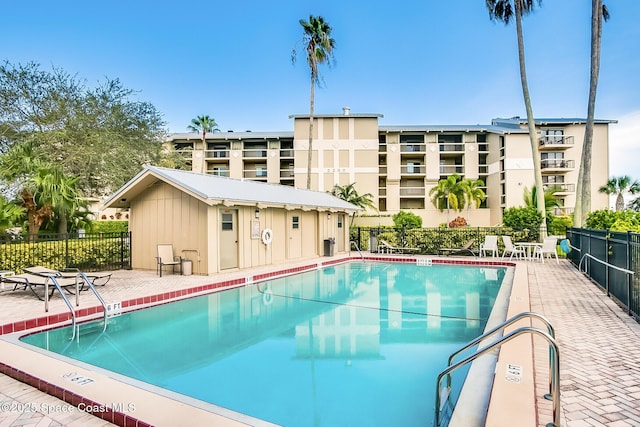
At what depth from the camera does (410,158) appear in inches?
1533

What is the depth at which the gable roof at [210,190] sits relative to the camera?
1153cm

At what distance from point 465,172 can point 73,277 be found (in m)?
35.9

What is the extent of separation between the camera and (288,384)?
4.66 meters

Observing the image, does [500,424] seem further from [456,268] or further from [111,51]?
[111,51]

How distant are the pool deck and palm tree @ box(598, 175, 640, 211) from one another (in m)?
32.2

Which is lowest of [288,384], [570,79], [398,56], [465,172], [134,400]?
[288,384]

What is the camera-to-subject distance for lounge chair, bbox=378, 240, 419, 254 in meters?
19.2

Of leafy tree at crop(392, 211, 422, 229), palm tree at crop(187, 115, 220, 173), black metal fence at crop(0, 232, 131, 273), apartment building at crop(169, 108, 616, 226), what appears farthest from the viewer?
palm tree at crop(187, 115, 220, 173)

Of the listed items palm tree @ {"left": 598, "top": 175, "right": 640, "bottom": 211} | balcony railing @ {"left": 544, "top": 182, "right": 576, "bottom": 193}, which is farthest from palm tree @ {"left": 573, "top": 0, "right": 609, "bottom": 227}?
palm tree @ {"left": 598, "top": 175, "right": 640, "bottom": 211}

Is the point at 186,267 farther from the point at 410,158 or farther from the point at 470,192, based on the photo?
the point at 410,158

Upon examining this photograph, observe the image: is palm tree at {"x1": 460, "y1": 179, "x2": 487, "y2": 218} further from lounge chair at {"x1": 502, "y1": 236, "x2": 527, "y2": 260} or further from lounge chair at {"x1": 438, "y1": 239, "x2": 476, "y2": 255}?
lounge chair at {"x1": 502, "y1": 236, "x2": 527, "y2": 260}

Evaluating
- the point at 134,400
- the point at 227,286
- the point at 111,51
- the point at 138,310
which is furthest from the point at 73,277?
the point at 111,51

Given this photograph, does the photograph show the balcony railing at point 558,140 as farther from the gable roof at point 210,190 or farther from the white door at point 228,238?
the white door at point 228,238

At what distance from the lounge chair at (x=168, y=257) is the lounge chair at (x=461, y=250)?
12.0 meters
